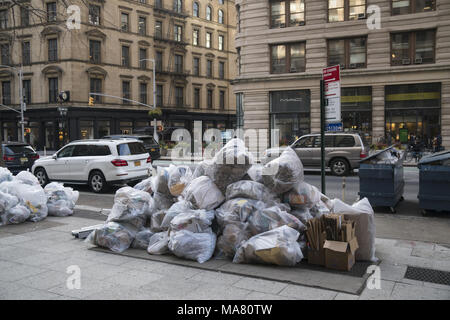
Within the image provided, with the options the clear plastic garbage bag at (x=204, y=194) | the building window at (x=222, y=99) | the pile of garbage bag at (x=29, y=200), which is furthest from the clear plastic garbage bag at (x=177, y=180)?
the building window at (x=222, y=99)

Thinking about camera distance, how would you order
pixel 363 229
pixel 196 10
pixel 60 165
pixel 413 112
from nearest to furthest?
pixel 363 229 < pixel 60 165 < pixel 413 112 < pixel 196 10

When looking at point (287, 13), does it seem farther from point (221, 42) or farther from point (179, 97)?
point (221, 42)

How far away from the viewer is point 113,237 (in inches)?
263

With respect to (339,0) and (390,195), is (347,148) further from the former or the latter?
(339,0)

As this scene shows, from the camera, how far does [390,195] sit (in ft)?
30.9

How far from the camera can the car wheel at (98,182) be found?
44.5ft

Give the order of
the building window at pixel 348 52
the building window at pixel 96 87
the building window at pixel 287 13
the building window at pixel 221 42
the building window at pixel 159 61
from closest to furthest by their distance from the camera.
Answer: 1. the building window at pixel 348 52
2. the building window at pixel 287 13
3. the building window at pixel 96 87
4. the building window at pixel 159 61
5. the building window at pixel 221 42

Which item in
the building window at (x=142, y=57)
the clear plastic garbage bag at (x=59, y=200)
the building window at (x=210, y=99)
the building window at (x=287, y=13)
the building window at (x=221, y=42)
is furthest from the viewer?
the building window at (x=221, y=42)

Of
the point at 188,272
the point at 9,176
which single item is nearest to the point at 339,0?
the point at 9,176

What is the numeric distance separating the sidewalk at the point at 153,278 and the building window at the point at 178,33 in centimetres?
4988

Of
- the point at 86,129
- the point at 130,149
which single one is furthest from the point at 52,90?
the point at 130,149

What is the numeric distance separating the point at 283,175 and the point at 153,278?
255 centimetres

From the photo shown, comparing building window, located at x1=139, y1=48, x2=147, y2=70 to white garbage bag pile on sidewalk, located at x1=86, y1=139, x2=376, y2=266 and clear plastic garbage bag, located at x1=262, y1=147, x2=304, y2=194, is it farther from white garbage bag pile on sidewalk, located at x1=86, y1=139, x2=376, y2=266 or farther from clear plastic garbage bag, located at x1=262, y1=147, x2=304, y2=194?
clear plastic garbage bag, located at x1=262, y1=147, x2=304, y2=194

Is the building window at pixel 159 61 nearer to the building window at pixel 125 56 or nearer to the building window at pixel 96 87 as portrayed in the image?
the building window at pixel 125 56
